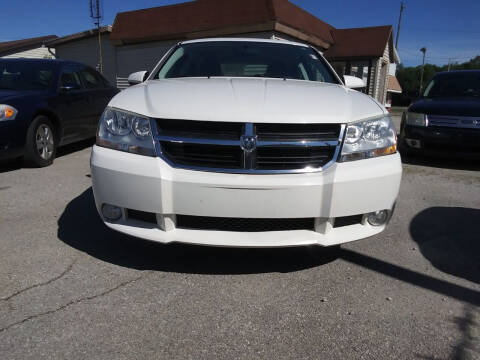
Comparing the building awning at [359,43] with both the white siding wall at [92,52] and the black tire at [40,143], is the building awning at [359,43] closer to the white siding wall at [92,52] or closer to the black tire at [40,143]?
the white siding wall at [92,52]

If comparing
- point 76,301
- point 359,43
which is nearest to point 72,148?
point 76,301

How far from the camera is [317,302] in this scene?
2279mm

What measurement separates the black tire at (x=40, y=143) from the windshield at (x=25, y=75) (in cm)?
63

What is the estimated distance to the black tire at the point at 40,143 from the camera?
5234 millimetres

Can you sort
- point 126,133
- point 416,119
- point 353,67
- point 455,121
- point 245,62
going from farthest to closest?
1. point 353,67
2. point 416,119
3. point 455,121
4. point 245,62
5. point 126,133

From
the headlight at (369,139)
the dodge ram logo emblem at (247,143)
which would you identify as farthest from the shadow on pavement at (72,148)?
the headlight at (369,139)

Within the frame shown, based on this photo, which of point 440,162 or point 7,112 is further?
point 440,162

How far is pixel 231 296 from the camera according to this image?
2.31 meters

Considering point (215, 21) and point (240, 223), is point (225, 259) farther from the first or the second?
point (215, 21)

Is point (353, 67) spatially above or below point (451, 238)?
above

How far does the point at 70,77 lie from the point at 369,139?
536 centimetres

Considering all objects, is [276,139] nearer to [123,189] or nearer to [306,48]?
[123,189]

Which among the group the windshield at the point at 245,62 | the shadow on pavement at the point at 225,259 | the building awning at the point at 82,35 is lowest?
the shadow on pavement at the point at 225,259

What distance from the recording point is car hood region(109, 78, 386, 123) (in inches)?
89.8
